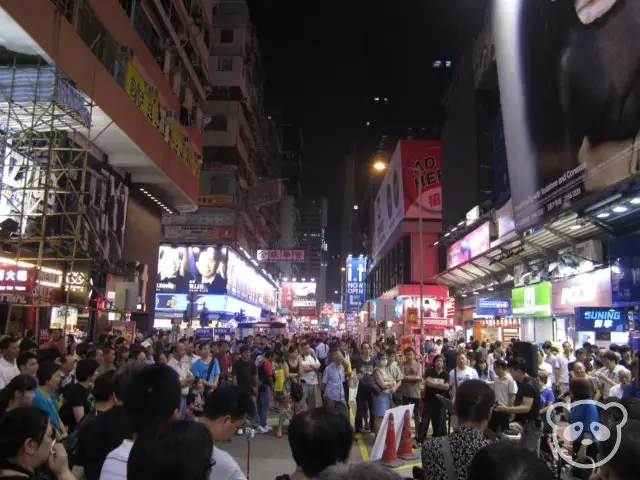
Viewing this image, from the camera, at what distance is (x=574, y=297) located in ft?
62.5

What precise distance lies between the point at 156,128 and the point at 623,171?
18.4 m

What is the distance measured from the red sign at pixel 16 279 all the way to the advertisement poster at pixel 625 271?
16.4m

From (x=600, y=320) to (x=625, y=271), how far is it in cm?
202

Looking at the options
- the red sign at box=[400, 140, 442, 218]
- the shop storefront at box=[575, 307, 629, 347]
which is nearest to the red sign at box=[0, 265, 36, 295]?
the shop storefront at box=[575, 307, 629, 347]

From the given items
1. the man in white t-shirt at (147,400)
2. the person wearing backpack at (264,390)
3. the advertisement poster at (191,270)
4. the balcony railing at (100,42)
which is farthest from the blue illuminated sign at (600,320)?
the advertisement poster at (191,270)

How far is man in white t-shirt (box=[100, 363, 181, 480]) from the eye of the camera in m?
3.35

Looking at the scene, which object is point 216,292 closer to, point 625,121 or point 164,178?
point 164,178

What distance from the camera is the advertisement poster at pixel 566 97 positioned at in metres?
14.1

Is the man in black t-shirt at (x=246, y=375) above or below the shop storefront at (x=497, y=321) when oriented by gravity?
below

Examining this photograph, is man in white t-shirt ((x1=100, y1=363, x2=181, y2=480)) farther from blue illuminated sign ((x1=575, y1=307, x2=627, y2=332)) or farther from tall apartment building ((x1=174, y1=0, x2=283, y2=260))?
tall apartment building ((x1=174, y1=0, x2=283, y2=260))

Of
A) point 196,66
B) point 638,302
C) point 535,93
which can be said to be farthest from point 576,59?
point 196,66

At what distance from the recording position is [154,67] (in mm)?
25609

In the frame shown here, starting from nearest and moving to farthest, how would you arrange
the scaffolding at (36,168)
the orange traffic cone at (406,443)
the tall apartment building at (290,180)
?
the orange traffic cone at (406,443) → the scaffolding at (36,168) → the tall apartment building at (290,180)

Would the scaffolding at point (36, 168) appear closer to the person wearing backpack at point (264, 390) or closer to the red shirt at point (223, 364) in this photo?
the red shirt at point (223, 364)
